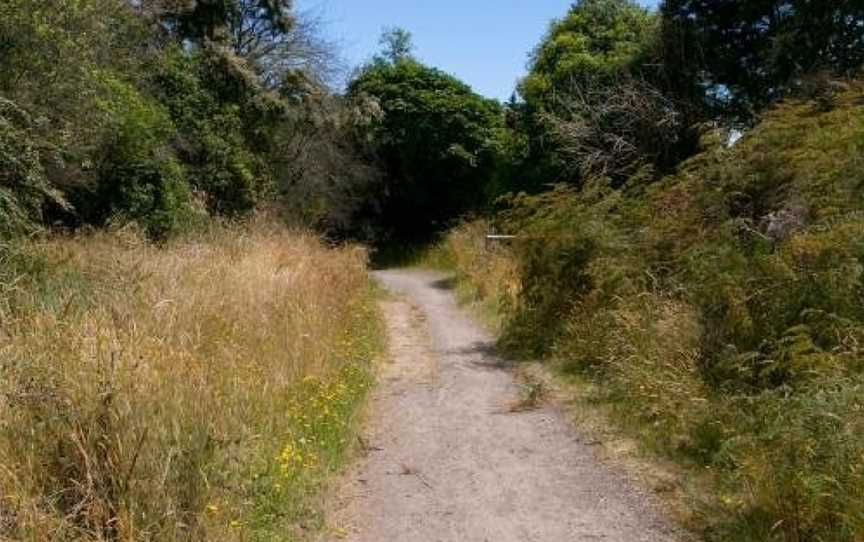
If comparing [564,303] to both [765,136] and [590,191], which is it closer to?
[590,191]

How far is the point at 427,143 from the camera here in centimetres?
3472

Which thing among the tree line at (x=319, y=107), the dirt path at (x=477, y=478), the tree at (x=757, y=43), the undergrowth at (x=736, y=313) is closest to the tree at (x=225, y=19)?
the tree line at (x=319, y=107)

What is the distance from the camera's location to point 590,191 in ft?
39.2

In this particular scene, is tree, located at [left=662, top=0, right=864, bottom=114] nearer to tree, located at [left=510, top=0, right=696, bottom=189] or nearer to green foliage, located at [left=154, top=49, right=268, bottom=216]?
tree, located at [left=510, top=0, right=696, bottom=189]

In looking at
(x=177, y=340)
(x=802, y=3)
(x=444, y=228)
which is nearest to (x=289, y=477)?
(x=177, y=340)

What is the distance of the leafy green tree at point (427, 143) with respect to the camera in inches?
1358

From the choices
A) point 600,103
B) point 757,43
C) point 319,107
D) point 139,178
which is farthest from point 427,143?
point 139,178

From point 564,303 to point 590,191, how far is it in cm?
159

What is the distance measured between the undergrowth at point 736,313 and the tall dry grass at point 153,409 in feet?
8.60

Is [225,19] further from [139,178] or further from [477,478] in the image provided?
[477,478]

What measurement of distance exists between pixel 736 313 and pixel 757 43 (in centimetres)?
1524

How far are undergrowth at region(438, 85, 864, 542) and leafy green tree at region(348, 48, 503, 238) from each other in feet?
73.3

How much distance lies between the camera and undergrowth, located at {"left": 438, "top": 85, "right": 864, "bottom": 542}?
485 centimetres

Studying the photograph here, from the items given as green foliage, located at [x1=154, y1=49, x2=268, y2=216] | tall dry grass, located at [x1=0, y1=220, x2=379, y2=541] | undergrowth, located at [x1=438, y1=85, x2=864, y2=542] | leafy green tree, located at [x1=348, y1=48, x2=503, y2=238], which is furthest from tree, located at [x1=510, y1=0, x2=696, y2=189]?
tall dry grass, located at [x1=0, y1=220, x2=379, y2=541]
